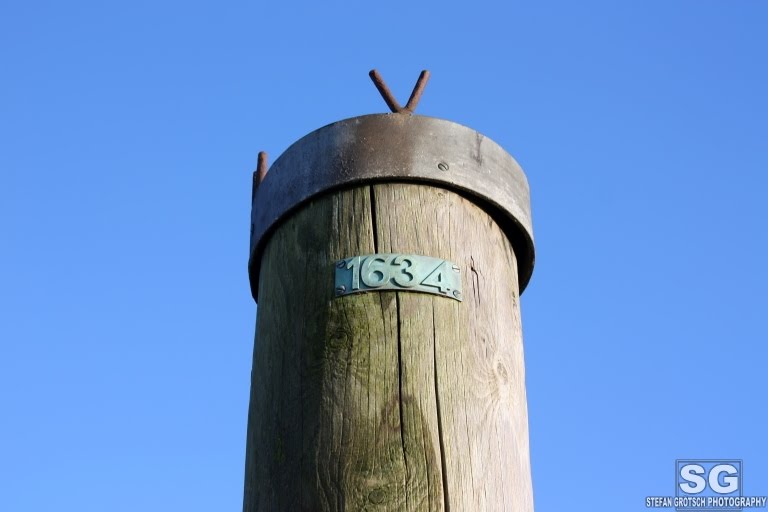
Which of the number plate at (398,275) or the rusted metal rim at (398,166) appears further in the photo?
the rusted metal rim at (398,166)

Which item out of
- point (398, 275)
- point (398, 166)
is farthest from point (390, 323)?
point (398, 166)

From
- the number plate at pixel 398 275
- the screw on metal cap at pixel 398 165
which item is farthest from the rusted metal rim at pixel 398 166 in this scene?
the number plate at pixel 398 275

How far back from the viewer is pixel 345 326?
101 inches

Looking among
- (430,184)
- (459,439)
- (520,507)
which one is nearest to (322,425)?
(459,439)

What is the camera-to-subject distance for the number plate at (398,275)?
8.41 ft

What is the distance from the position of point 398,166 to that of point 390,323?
1.47 ft

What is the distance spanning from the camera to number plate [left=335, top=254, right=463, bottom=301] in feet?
8.41

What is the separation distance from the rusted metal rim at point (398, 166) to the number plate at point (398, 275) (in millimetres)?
252

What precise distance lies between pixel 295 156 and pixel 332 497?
0.96 metres

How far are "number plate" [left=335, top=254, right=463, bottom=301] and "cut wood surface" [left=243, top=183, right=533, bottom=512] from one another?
0.07 ft

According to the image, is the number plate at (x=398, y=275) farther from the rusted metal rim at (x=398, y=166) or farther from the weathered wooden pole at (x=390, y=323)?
the rusted metal rim at (x=398, y=166)

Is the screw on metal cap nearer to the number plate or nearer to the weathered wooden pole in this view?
the weathered wooden pole

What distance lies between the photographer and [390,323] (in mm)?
2533

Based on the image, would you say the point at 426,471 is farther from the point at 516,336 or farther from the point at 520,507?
the point at 516,336
